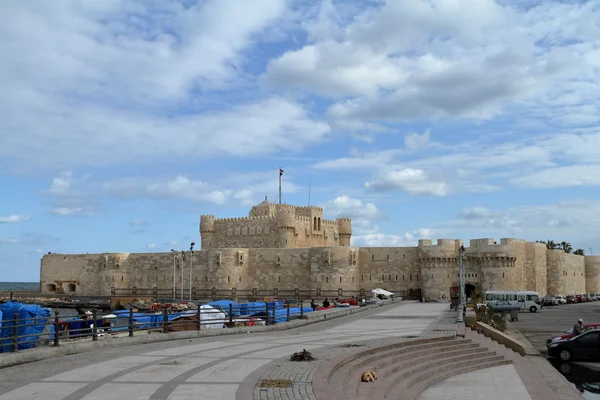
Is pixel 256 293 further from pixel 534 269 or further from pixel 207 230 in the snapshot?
pixel 534 269

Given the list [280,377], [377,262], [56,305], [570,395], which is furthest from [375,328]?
[56,305]

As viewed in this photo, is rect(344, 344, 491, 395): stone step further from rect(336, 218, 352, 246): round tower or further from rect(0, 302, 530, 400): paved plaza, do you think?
rect(336, 218, 352, 246): round tower

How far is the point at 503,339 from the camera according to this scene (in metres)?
20.2

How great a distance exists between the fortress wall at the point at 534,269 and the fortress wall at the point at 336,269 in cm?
1444

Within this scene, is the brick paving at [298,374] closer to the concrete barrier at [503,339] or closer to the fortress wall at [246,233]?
the concrete barrier at [503,339]

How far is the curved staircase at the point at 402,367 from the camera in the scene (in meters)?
10.2

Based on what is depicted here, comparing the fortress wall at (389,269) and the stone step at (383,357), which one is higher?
the fortress wall at (389,269)

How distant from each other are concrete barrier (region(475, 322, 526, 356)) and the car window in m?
1.65

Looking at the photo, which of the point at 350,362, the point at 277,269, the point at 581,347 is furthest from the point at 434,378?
the point at 277,269

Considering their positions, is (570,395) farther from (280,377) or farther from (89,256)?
(89,256)

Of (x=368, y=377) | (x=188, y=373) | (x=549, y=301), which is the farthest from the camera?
(x=549, y=301)

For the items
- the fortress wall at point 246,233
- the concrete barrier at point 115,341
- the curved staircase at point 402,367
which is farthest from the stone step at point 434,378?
the fortress wall at point 246,233

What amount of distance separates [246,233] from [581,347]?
50.5 meters

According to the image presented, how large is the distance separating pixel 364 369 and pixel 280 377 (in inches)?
99.3
